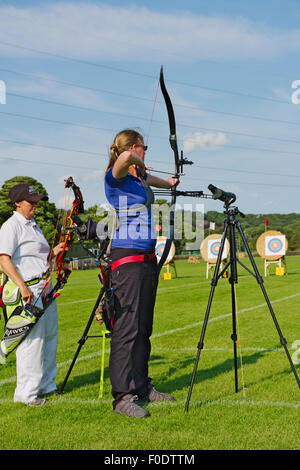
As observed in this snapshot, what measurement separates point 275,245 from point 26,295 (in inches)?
832

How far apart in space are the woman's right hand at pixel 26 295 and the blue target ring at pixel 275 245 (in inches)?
813

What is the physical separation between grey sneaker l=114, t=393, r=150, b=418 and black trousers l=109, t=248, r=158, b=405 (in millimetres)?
48

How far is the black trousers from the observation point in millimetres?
4273

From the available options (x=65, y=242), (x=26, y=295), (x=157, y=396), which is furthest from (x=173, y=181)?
(x=157, y=396)

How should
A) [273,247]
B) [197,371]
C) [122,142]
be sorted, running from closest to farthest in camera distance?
1. [122,142]
2. [197,371]
3. [273,247]

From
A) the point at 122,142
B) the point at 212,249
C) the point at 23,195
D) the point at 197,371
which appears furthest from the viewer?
the point at 212,249

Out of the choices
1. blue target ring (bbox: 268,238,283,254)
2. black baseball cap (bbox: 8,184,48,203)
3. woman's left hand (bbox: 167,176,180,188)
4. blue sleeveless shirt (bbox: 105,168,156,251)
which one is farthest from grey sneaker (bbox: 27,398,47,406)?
blue target ring (bbox: 268,238,283,254)

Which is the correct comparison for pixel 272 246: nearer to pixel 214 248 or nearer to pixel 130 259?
pixel 214 248

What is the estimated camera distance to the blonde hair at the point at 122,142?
4.27 meters

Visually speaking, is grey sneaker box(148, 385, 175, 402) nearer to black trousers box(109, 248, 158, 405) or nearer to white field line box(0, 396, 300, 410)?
white field line box(0, 396, 300, 410)

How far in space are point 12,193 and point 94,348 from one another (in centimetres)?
335

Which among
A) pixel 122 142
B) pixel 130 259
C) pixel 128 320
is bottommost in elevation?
pixel 128 320

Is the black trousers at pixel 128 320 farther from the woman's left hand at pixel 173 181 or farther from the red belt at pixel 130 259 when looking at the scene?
the woman's left hand at pixel 173 181

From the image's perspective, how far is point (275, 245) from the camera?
965 inches
